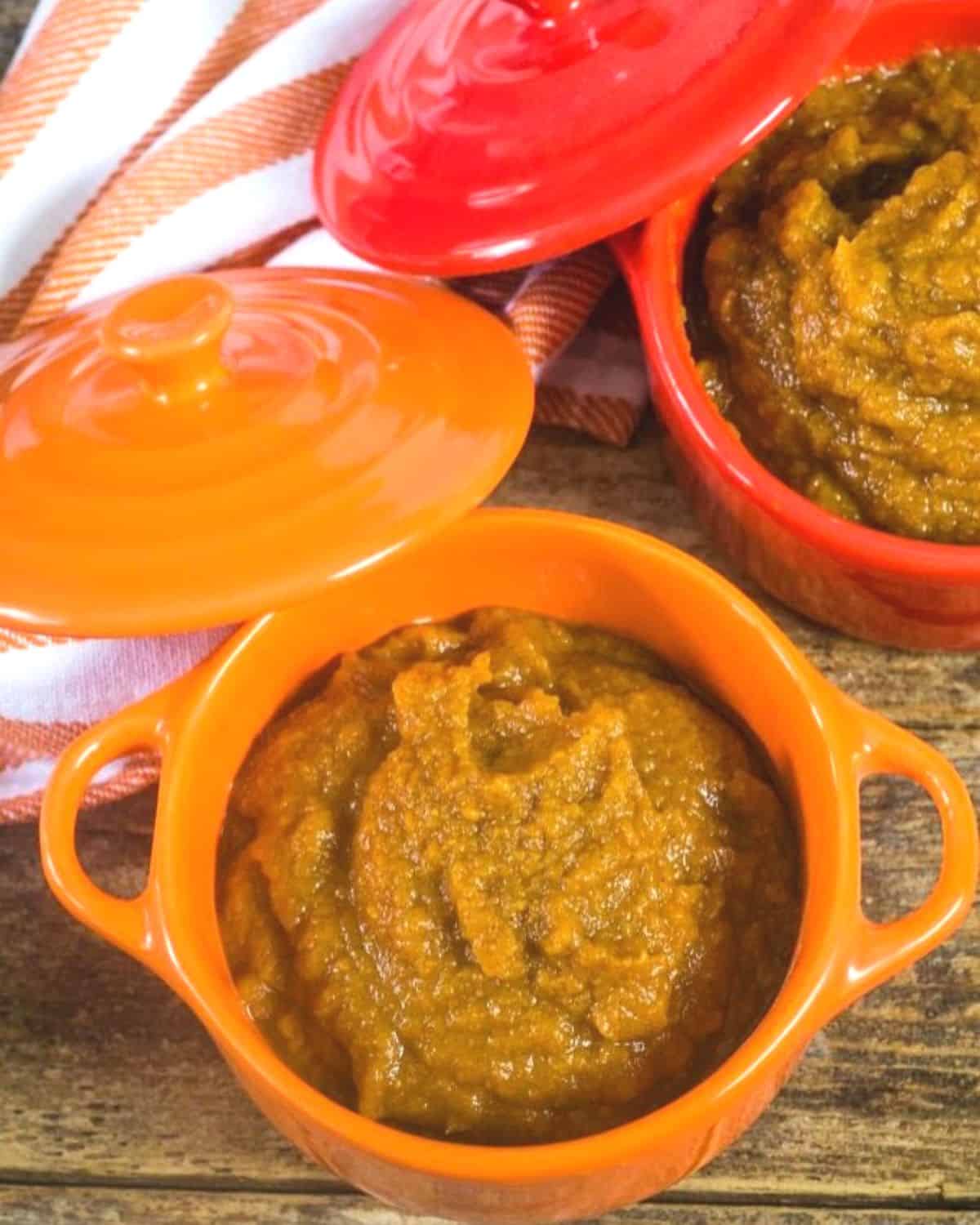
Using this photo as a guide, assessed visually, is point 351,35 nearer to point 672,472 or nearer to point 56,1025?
point 672,472

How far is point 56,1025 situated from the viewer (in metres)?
1.22

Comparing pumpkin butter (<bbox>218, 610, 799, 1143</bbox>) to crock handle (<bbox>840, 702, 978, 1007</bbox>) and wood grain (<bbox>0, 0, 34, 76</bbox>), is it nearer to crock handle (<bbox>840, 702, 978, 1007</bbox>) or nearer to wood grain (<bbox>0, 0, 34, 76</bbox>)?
crock handle (<bbox>840, 702, 978, 1007</bbox>)

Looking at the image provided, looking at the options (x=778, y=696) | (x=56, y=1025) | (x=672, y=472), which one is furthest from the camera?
(x=672, y=472)

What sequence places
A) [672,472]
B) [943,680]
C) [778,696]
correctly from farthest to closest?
[672,472]
[943,680]
[778,696]

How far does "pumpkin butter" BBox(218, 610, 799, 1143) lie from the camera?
1.04m

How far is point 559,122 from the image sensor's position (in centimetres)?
122

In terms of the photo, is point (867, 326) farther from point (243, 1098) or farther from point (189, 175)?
point (243, 1098)

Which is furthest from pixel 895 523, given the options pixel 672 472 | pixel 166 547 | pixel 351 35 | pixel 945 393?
pixel 351 35

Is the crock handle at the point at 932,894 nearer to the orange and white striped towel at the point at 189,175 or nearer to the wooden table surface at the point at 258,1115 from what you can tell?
the wooden table surface at the point at 258,1115

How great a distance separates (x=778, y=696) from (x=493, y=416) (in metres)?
0.30

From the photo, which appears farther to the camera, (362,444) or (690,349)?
(690,349)

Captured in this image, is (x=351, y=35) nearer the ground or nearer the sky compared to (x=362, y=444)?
nearer the sky

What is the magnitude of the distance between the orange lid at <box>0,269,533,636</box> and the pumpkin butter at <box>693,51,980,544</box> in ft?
0.95

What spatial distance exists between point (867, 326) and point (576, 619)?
14.1 inches
